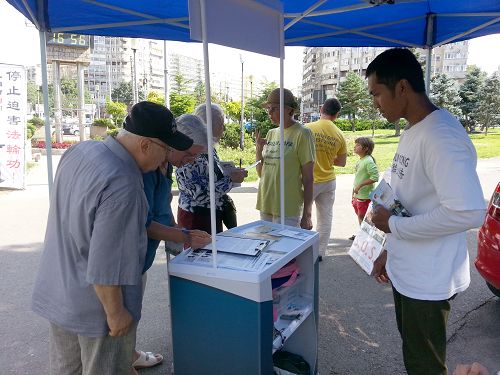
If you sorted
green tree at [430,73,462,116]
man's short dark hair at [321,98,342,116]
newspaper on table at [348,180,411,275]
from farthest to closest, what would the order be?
1. green tree at [430,73,462,116]
2. man's short dark hair at [321,98,342,116]
3. newspaper on table at [348,180,411,275]

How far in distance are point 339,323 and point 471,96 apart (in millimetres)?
34039

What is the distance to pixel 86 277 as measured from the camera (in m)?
1.44

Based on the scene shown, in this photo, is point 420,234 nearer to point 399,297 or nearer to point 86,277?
point 399,297

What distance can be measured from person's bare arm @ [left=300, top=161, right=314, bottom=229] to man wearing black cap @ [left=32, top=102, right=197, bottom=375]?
1.94m

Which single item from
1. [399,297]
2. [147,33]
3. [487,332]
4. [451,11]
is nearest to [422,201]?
[399,297]

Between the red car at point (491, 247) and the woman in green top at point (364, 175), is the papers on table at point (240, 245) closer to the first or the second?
the red car at point (491, 247)

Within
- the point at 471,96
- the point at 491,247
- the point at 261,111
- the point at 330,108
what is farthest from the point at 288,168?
the point at 471,96

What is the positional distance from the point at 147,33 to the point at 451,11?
9.30 feet

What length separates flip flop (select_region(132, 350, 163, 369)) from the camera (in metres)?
2.59

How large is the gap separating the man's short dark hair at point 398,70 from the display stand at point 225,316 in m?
0.89

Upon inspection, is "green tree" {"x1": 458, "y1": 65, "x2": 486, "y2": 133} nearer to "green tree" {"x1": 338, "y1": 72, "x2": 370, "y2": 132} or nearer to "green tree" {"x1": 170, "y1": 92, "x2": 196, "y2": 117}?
"green tree" {"x1": 338, "y1": 72, "x2": 370, "y2": 132}

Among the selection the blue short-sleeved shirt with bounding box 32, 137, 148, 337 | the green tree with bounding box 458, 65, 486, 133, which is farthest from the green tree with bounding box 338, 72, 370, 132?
the blue short-sleeved shirt with bounding box 32, 137, 148, 337

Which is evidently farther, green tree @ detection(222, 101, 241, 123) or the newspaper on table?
green tree @ detection(222, 101, 241, 123)

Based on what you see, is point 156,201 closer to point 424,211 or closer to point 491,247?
point 424,211
